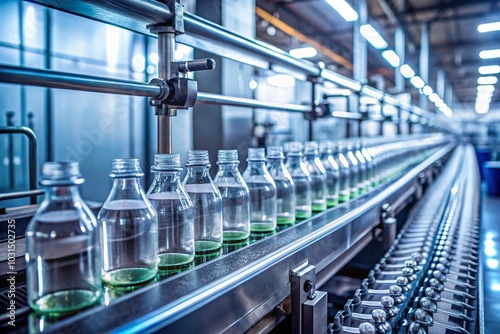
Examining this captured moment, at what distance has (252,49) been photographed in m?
1.01

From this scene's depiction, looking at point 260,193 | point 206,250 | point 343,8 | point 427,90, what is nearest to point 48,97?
point 343,8

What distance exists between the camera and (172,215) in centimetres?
62

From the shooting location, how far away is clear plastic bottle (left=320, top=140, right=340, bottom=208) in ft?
4.03

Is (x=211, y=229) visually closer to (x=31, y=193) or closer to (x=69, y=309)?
(x=69, y=309)

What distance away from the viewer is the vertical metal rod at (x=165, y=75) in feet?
2.43

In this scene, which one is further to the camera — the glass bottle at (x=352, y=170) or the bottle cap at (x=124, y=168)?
the glass bottle at (x=352, y=170)

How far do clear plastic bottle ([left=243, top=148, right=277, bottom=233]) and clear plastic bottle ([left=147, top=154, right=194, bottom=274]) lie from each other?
0.85ft

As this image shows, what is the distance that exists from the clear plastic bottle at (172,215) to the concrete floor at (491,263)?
1.27 m

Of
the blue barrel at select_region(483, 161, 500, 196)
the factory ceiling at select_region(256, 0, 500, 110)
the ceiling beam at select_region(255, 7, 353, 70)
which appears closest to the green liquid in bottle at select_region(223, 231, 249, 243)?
the factory ceiling at select_region(256, 0, 500, 110)

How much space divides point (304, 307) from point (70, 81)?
0.54m

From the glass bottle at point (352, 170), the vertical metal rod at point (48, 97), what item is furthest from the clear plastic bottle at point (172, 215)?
the vertical metal rod at point (48, 97)

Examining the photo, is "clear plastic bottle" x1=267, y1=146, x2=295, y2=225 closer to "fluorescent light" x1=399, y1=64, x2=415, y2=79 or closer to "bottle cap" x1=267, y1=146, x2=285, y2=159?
"bottle cap" x1=267, y1=146, x2=285, y2=159

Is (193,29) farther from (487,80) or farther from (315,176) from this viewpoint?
(487,80)

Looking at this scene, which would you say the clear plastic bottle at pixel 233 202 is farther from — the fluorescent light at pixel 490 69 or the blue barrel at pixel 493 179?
the fluorescent light at pixel 490 69
